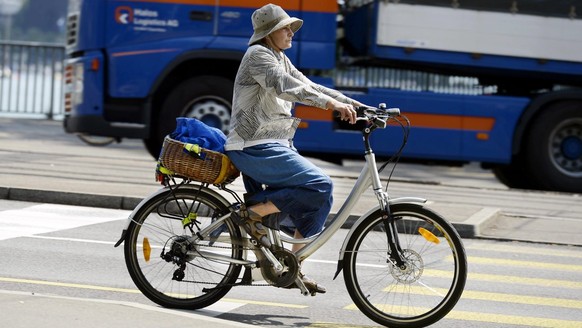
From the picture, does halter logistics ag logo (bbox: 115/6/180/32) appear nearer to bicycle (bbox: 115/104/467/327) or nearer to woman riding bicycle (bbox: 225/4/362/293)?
bicycle (bbox: 115/104/467/327)

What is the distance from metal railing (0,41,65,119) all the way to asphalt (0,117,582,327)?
532 centimetres

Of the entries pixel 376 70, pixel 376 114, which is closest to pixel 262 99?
pixel 376 114

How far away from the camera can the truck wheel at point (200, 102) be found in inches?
610

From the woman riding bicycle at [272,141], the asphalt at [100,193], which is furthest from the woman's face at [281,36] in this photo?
the asphalt at [100,193]

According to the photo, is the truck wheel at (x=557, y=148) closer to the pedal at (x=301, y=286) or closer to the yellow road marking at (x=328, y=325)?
the yellow road marking at (x=328, y=325)

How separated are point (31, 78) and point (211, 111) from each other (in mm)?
9656

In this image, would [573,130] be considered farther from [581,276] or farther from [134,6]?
[581,276]

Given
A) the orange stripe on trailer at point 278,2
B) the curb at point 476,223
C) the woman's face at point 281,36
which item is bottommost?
the curb at point 476,223

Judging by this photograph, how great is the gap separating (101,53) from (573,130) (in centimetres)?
576

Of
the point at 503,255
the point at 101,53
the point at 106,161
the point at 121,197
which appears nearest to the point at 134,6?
the point at 101,53

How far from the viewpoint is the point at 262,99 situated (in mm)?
6855

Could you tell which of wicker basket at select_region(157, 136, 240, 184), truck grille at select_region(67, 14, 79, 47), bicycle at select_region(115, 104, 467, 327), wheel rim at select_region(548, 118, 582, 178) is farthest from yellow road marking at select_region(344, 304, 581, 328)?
truck grille at select_region(67, 14, 79, 47)

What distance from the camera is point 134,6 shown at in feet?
49.9

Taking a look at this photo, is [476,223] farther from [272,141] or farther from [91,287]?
[272,141]
